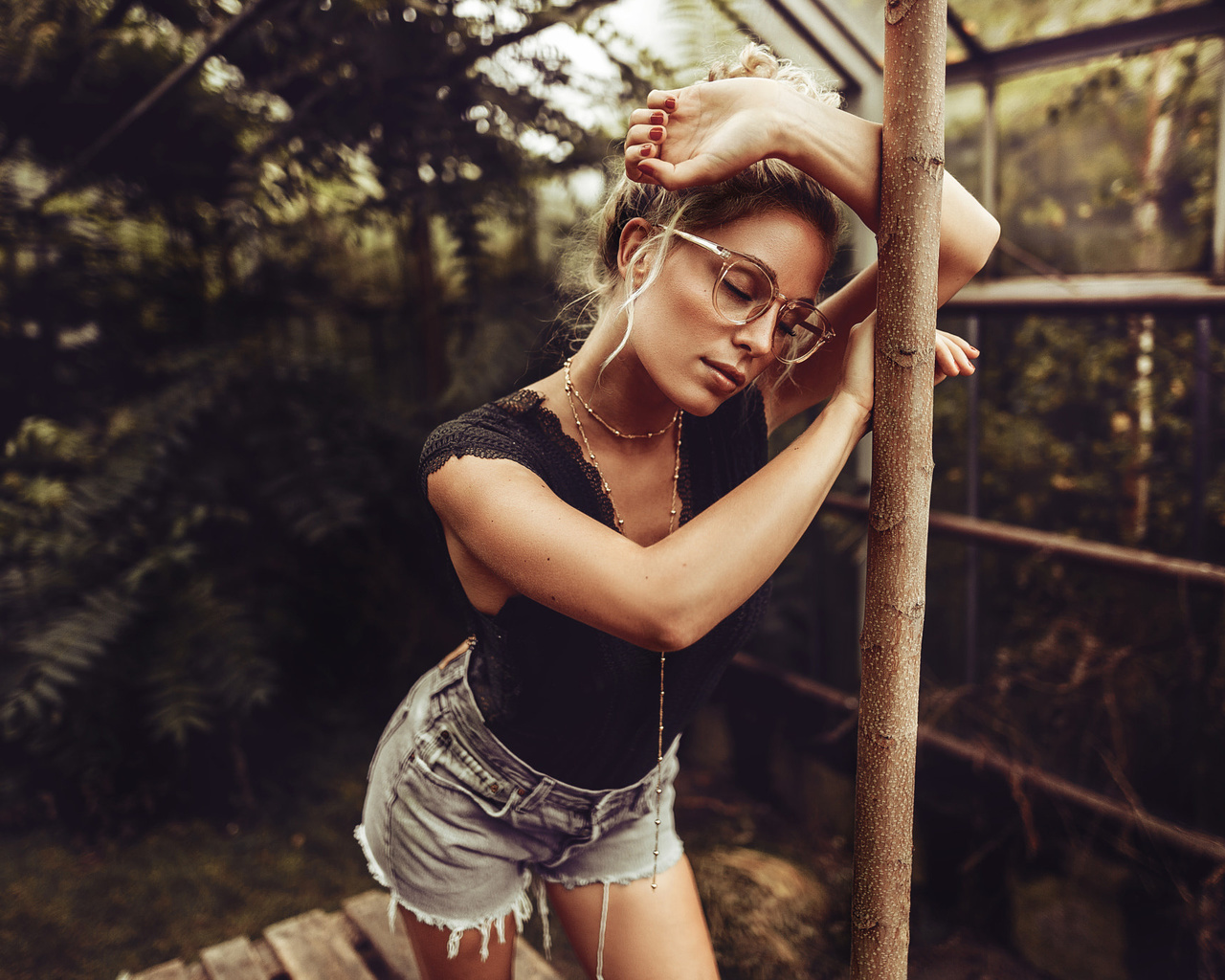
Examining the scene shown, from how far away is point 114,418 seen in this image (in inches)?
118

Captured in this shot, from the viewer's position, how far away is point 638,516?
1.21 meters

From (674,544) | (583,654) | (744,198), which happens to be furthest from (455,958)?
(744,198)

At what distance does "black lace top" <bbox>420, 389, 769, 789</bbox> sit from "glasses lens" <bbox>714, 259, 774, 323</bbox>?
317 mm

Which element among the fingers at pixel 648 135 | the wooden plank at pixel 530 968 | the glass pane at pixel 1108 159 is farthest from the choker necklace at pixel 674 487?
the glass pane at pixel 1108 159

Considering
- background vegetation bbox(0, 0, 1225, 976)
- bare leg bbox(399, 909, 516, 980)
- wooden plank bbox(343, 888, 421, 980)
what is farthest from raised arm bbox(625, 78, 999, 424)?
wooden plank bbox(343, 888, 421, 980)

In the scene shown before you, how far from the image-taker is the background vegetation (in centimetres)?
258

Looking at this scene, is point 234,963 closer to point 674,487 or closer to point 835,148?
point 674,487

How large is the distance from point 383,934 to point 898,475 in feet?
6.42

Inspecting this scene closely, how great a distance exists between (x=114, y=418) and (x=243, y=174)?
1069mm

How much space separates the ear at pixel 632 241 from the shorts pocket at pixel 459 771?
0.77 meters

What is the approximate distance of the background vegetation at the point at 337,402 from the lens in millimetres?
2582

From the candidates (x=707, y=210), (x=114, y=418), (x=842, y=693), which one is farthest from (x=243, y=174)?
(x=842, y=693)

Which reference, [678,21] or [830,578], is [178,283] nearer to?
[678,21]

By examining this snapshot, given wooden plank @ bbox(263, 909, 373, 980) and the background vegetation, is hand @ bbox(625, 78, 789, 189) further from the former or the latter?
wooden plank @ bbox(263, 909, 373, 980)
